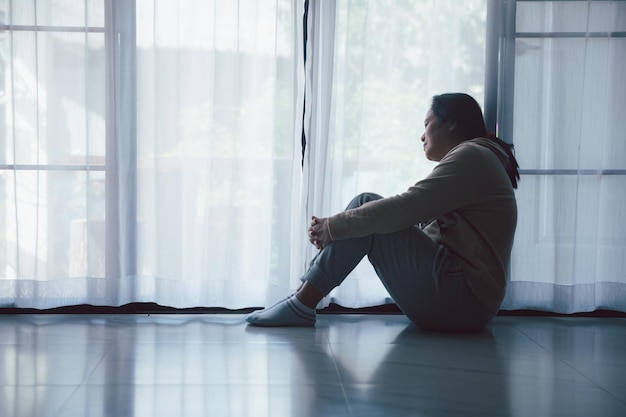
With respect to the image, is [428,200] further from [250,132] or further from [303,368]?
[250,132]

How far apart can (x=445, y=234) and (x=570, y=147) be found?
770 millimetres

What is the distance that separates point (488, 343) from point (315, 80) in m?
1.16

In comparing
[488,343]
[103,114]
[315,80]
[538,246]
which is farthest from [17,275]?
[538,246]

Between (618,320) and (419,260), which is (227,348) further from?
(618,320)

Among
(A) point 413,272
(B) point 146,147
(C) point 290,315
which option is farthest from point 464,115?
(B) point 146,147

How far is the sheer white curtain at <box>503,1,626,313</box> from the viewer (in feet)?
9.41

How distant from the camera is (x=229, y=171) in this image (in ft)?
9.24

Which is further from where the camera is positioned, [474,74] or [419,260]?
[474,74]

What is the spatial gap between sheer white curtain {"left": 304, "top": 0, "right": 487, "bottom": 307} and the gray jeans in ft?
1.18

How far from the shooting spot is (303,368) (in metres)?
2.04

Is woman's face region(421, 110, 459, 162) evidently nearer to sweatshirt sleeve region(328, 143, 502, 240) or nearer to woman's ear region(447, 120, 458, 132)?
woman's ear region(447, 120, 458, 132)

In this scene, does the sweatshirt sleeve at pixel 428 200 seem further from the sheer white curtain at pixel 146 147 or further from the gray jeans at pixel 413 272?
the sheer white curtain at pixel 146 147

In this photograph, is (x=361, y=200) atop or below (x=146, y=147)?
below

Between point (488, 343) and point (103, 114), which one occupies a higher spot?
point (103, 114)
